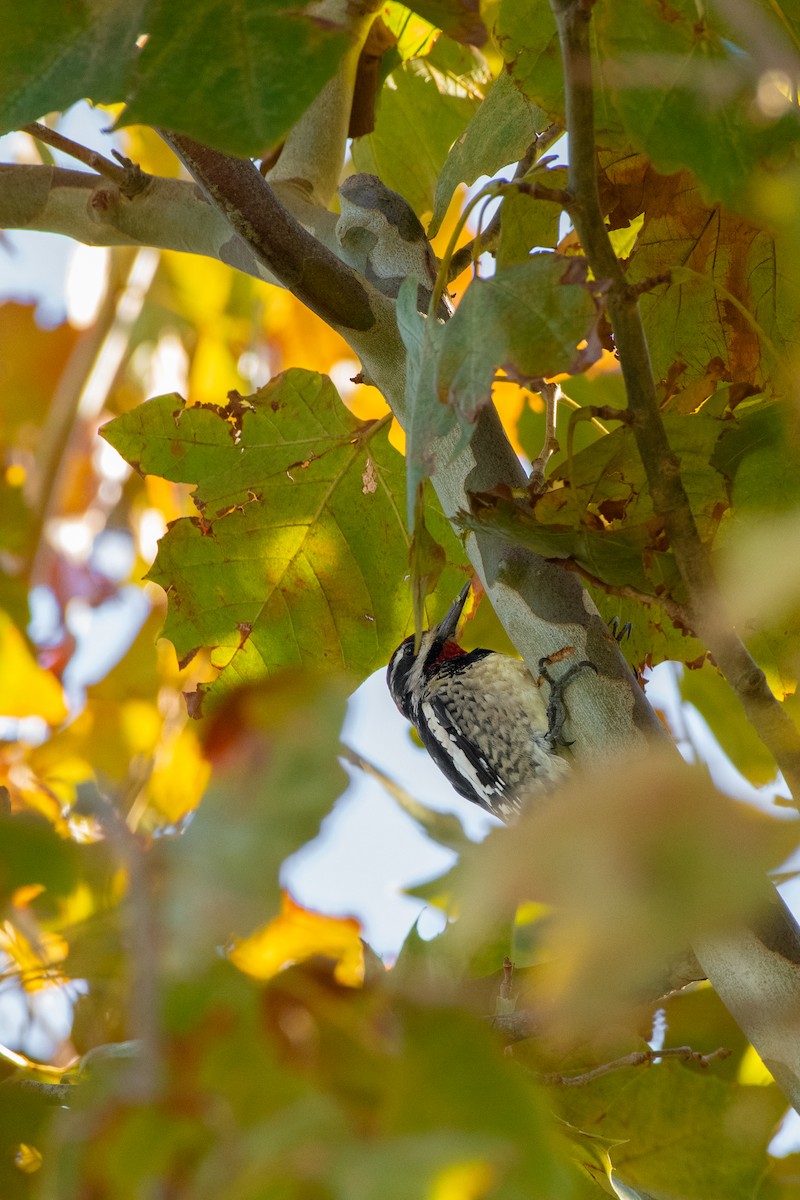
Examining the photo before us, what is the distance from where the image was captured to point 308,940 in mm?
1782

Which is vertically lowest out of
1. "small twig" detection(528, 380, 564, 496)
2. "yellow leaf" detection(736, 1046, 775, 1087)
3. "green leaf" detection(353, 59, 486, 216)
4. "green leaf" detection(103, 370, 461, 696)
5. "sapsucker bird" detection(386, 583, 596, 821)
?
"yellow leaf" detection(736, 1046, 775, 1087)

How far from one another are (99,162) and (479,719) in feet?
4.57

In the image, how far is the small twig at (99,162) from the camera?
4.93 feet

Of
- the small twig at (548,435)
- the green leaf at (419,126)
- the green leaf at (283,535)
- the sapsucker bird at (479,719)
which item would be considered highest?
the green leaf at (419,126)

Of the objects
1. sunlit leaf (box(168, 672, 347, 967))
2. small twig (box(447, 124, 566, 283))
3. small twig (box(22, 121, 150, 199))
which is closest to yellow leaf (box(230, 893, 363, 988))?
sunlit leaf (box(168, 672, 347, 967))

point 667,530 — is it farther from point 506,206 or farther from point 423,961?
point 423,961

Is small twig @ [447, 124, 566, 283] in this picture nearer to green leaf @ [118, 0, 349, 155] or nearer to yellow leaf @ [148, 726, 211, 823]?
green leaf @ [118, 0, 349, 155]

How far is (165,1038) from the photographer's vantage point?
0.62m

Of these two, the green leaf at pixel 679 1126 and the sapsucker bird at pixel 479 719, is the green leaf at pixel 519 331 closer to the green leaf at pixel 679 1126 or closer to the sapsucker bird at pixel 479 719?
the green leaf at pixel 679 1126

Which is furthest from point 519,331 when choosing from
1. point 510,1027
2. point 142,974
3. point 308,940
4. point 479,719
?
point 479,719

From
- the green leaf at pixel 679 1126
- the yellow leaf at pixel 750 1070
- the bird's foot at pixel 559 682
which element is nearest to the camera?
the bird's foot at pixel 559 682

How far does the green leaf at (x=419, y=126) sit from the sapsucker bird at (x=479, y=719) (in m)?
0.71

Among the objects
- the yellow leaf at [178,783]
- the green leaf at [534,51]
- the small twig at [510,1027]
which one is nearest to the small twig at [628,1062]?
the small twig at [510,1027]

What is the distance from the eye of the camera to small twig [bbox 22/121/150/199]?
4.93ft
